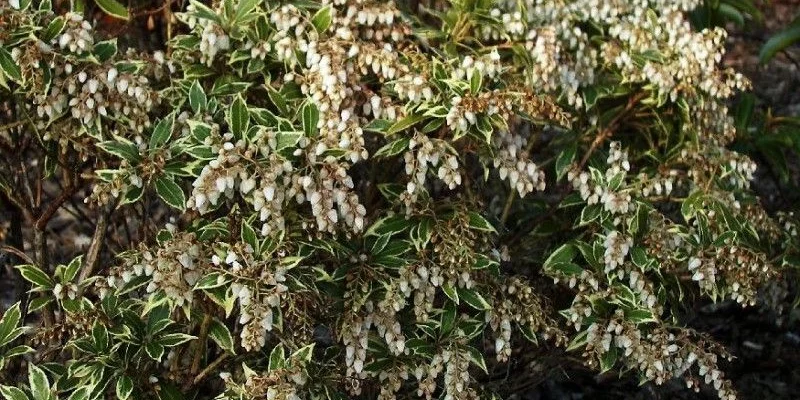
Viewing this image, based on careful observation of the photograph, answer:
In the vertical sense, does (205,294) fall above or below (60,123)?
below

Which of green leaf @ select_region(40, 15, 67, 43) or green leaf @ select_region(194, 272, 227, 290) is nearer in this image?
green leaf @ select_region(194, 272, 227, 290)

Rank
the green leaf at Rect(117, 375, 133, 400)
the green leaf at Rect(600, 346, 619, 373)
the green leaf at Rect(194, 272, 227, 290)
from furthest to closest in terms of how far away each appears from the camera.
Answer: the green leaf at Rect(600, 346, 619, 373), the green leaf at Rect(117, 375, 133, 400), the green leaf at Rect(194, 272, 227, 290)

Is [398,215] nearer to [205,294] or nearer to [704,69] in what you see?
[205,294]

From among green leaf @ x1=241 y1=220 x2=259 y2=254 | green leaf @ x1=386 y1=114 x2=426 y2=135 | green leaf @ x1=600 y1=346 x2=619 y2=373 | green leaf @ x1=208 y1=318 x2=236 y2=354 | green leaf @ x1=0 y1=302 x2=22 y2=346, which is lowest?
green leaf @ x1=600 y1=346 x2=619 y2=373

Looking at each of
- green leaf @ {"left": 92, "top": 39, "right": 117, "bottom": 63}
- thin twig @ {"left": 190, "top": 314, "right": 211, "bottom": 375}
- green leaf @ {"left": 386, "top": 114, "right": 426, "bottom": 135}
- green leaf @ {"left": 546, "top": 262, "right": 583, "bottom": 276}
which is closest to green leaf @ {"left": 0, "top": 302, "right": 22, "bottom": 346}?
thin twig @ {"left": 190, "top": 314, "right": 211, "bottom": 375}

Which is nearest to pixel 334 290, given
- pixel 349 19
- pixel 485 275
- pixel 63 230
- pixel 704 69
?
pixel 485 275

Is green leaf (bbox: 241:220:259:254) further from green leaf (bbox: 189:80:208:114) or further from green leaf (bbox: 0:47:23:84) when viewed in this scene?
green leaf (bbox: 0:47:23:84)

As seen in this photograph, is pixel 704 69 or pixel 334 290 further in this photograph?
pixel 704 69

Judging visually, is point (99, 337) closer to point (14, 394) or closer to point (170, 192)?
point (14, 394)
